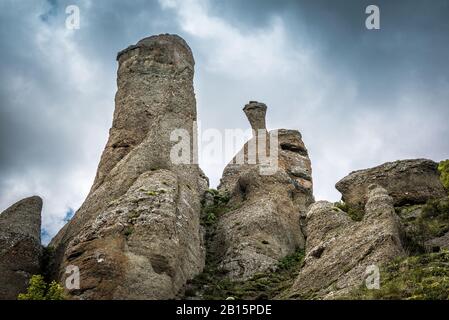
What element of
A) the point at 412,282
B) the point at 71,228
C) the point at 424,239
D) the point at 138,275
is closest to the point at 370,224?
the point at 424,239

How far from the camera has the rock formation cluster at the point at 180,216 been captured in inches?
1213

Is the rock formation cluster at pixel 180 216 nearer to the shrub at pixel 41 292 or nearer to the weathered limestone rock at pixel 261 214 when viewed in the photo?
the weathered limestone rock at pixel 261 214

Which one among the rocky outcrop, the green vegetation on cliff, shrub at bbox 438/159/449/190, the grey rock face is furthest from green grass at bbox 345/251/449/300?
the grey rock face

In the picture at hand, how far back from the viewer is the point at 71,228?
39.5m

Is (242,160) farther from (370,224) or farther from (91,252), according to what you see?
(91,252)

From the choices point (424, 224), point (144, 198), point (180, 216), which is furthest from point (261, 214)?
point (144, 198)

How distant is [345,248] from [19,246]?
54.7 ft

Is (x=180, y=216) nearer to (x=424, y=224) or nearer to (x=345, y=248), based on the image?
(x=345, y=248)

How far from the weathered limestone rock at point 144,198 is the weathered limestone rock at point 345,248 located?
627 centimetres

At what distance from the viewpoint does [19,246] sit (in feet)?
117

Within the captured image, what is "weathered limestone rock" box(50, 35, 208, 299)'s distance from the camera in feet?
97.3

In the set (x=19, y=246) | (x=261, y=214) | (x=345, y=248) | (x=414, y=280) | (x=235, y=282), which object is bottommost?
(x=414, y=280)

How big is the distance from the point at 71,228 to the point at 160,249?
32.0 feet

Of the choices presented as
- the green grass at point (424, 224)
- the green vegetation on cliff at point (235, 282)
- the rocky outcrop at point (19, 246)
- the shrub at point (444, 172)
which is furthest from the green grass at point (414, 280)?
the shrub at point (444, 172)
